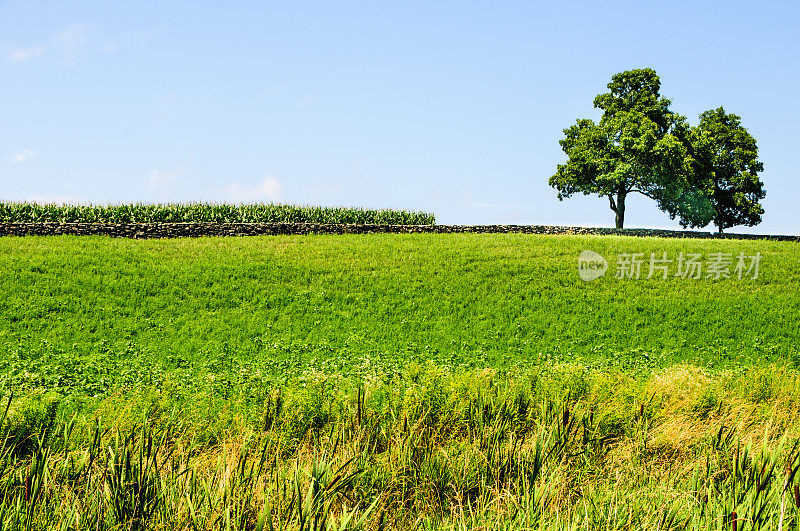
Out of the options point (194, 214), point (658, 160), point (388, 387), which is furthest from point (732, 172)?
point (388, 387)

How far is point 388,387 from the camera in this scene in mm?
6934

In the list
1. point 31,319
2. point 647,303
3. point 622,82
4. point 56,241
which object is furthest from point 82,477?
point 622,82

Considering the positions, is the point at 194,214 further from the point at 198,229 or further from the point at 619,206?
the point at 619,206

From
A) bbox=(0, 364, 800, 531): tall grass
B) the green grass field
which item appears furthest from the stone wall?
bbox=(0, 364, 800, 531): tall grass

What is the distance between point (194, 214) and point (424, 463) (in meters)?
27.0

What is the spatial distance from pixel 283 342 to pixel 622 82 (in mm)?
39171

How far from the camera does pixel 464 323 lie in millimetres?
12133

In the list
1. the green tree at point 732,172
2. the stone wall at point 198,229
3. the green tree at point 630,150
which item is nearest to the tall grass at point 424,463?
the stone wall at point 198,229

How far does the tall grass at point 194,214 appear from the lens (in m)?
26.6

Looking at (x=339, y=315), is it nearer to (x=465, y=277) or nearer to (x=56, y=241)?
(x=465, y=277)

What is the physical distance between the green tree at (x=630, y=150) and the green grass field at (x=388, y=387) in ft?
58.1

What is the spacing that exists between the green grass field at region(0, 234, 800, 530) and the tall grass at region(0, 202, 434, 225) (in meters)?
6.14

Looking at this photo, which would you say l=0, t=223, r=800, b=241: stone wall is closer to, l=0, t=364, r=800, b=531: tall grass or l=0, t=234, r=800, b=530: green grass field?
l=0, t=234, r=800, b=530: green grass field

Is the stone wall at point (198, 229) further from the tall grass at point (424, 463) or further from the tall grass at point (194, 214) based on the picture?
the tall grass at point (424, 463)
